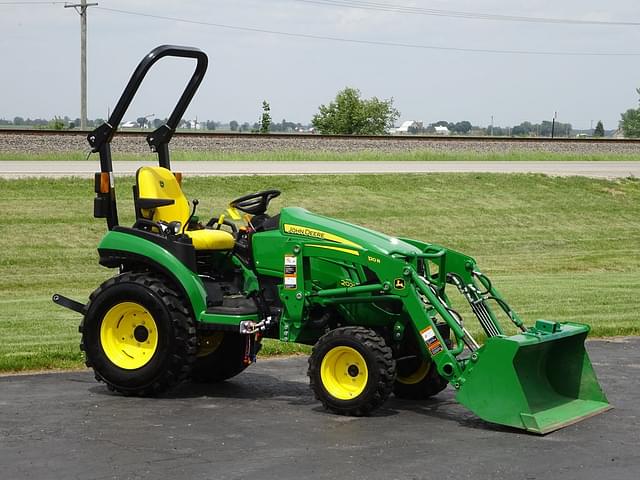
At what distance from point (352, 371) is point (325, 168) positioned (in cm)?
2545

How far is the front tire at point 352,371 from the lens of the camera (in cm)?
818

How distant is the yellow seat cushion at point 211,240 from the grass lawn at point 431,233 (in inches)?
85.7

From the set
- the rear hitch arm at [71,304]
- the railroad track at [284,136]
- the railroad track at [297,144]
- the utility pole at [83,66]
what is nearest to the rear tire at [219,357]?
the rear hitch arm at [71,304]

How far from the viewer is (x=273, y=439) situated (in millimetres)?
7652

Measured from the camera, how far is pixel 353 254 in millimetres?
8609

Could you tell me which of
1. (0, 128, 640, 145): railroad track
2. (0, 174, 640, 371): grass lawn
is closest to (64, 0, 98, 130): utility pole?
(0, 128, 640, 145): railroad track

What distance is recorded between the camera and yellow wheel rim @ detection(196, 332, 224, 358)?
9727mm

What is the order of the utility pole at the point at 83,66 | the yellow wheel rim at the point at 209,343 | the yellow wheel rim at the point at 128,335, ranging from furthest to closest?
the utility pole at the point at 83,66, the yellow wheel rim at the point at 209,343, the yellow wheel rim at the point at 128,335

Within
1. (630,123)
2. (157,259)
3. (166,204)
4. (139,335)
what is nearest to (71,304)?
(139,335)

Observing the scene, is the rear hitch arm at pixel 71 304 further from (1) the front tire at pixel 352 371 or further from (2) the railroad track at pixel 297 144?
(2) the railroad track at pixel 297 144

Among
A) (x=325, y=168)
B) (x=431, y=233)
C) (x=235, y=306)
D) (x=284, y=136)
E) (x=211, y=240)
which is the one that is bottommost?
(x=431, y=233)

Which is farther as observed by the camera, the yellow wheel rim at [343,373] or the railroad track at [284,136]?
the railroad track at [284,136]

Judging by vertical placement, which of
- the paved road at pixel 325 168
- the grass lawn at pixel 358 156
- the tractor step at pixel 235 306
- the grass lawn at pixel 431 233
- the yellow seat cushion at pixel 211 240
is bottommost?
the grass lawn at pixel 431 233

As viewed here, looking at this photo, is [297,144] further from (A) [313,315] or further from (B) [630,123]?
(B) [630,123]
